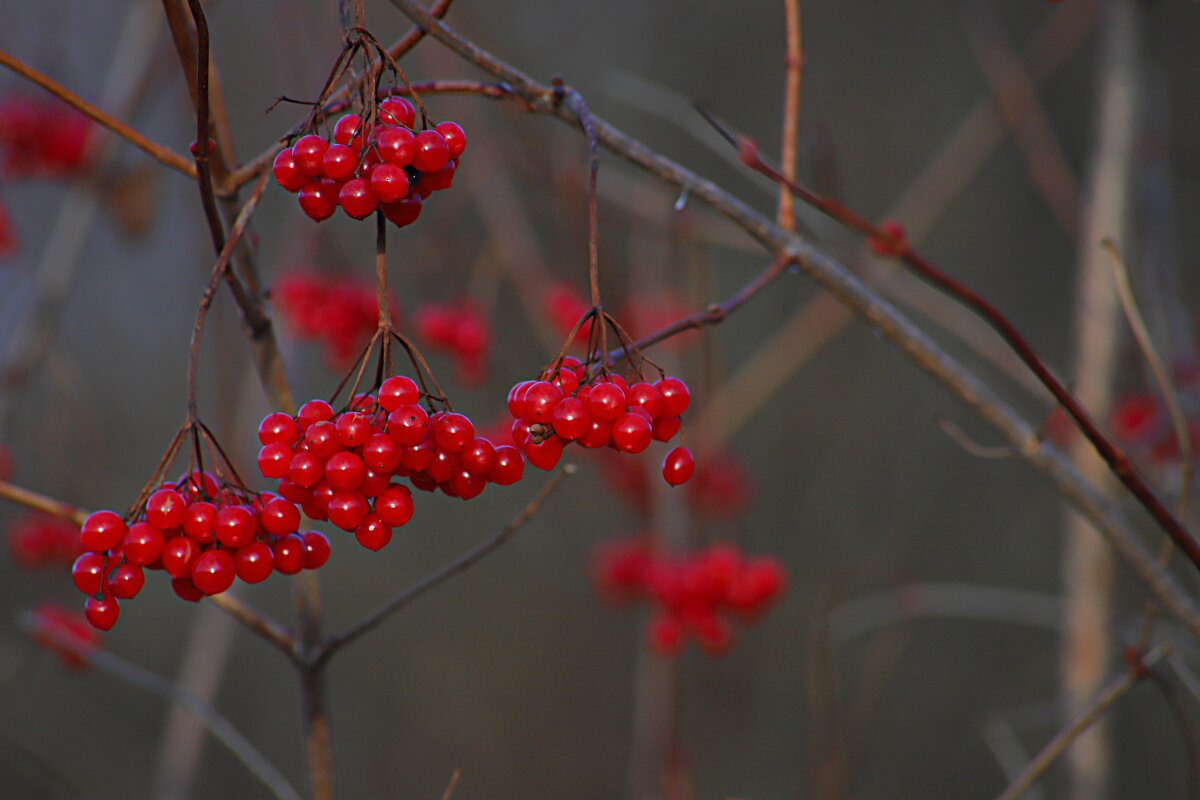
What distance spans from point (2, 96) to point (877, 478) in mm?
3242

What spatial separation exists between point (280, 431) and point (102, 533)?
13 cm

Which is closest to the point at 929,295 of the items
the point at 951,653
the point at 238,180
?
the point at 238,180

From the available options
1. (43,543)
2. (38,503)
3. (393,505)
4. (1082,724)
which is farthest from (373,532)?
(43,543)

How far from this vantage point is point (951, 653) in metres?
4.09

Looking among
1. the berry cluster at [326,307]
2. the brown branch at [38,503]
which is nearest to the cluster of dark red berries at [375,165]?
the brown branch at [38,503]

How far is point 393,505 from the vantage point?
2.20ft

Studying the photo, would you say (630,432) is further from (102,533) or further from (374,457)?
(102,533)

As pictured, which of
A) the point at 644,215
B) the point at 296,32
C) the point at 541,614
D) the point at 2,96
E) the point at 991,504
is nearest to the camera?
the point at 644,215

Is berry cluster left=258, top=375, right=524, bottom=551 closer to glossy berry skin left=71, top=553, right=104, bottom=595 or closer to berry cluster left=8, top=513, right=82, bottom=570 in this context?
glossy berry skin left=71, top=553, right=104, bottom=595

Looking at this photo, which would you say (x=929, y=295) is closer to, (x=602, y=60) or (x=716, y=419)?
(x=716, y=419)

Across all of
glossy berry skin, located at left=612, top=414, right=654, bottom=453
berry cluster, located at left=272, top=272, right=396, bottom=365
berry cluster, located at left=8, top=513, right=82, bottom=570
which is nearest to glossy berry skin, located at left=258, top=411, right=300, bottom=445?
glossy berry skin, located at left=612, top=414, right=654, bottom=453

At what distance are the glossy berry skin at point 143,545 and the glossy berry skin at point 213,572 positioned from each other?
0.03 meters

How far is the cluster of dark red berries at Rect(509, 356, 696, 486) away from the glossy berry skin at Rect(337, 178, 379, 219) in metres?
0.15

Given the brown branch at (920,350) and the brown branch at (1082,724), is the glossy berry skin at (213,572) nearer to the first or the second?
the brown branch at (920,350)
